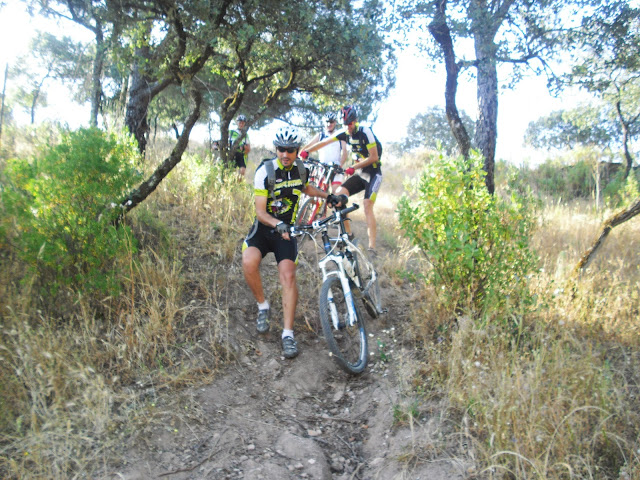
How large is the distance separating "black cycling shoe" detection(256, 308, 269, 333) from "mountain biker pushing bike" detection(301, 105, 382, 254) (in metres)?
2.34

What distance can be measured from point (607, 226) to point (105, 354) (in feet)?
17.8

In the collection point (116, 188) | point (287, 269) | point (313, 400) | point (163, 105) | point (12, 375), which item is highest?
point (163, 105)

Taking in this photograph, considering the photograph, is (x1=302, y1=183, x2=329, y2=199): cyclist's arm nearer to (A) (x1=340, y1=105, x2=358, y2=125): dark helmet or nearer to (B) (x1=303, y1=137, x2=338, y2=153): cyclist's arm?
(A) (x1=340, y1=105, x2=358, y2=125): dark helmet

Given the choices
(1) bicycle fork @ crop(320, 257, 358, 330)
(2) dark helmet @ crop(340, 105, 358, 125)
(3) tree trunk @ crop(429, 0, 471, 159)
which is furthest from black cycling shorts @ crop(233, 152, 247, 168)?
(1) bicycle fork @ crop(320, 257, 358, 330)

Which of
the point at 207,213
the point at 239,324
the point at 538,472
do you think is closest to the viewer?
the point at 538,472

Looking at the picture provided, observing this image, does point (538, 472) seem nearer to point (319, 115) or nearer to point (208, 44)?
point (208, 44)

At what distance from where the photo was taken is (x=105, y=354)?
3.83 metres

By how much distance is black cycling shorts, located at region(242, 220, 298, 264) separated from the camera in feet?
15.8

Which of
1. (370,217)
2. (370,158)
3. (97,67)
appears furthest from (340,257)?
(97,67)

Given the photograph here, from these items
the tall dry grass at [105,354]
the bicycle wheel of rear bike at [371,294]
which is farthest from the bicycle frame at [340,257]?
the tall dry grass at [105,354]

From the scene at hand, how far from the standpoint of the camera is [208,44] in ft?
A: 18.2

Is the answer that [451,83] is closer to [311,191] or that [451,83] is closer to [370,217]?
[370,217]

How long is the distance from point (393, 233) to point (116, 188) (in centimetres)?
516

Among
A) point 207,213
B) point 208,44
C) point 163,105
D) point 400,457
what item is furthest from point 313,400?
point 163,105
